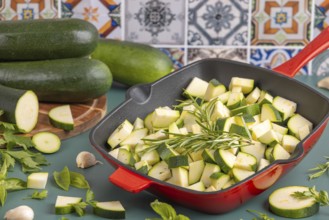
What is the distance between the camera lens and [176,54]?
2.21 meters

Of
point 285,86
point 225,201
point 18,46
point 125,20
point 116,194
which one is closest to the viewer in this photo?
point 225,201

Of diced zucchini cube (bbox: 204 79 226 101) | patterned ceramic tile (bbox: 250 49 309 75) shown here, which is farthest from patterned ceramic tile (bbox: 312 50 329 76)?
diced zucchini cube (bbox: 204 79 226 101)

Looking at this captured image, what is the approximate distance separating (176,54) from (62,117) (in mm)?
538

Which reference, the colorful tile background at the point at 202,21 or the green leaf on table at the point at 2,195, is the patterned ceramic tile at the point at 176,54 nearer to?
the colorful tile background at the point at 202,21

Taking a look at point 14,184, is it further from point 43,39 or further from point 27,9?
point 27,9

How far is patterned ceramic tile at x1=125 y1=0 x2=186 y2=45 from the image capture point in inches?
84.7

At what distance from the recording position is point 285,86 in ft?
5.47

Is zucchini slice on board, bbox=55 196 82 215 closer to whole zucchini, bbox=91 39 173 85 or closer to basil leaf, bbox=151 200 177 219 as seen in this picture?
basil leaf, bbox=151 200 177 219

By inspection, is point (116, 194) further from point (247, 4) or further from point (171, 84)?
point (247, 4)

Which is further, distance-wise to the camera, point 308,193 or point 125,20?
point 125,20

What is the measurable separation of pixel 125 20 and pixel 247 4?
36cm

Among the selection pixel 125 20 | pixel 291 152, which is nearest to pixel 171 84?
pixel 291 152

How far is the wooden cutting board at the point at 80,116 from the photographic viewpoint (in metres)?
1.77

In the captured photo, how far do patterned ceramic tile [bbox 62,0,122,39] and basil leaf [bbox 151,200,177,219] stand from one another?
96 centimetres
